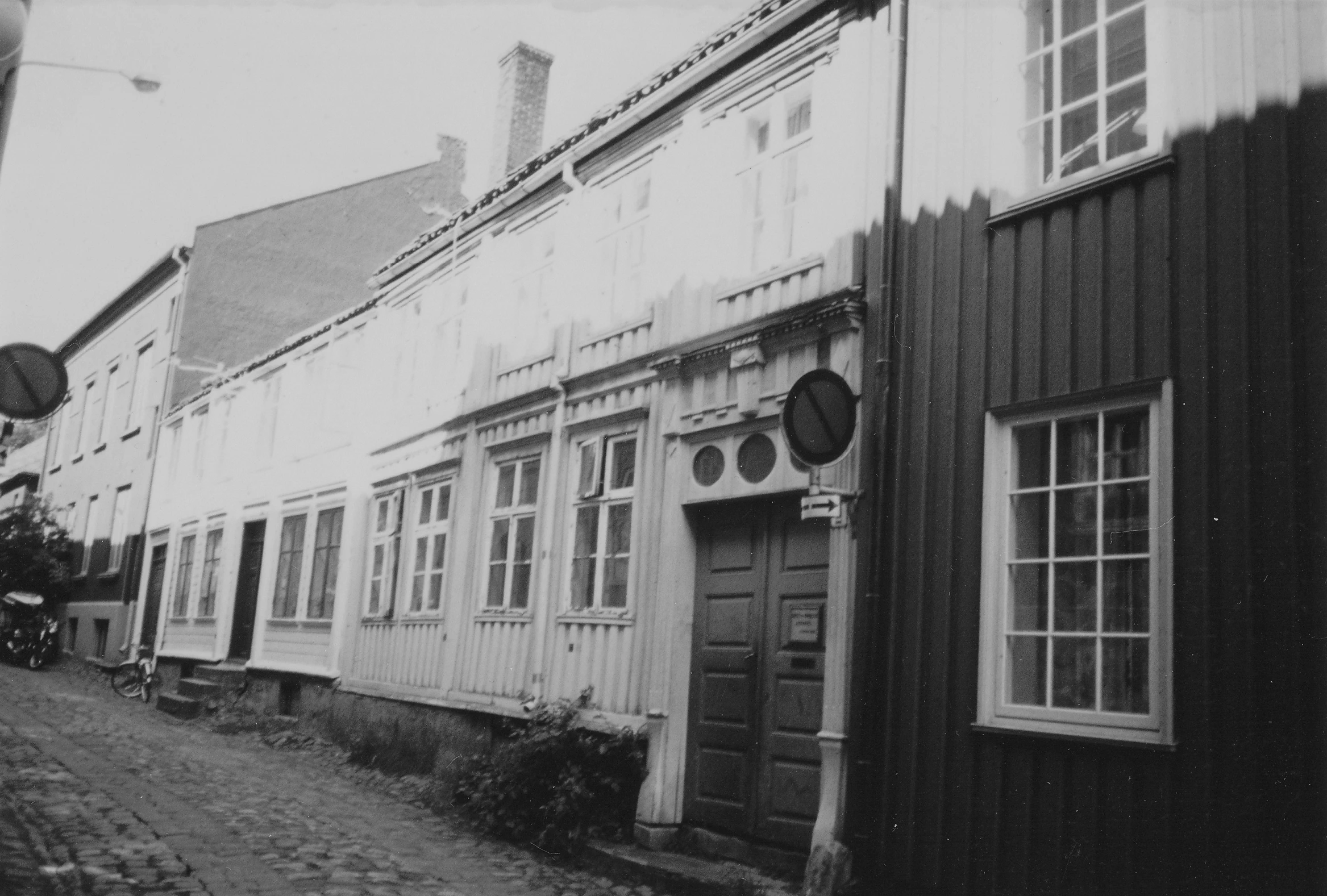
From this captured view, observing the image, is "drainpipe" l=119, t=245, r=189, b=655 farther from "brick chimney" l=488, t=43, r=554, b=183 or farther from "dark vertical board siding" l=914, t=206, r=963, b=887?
"dark vertical board siding" l=914, t=206, r=963, b=887

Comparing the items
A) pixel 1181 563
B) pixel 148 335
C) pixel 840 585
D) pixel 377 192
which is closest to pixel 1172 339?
pixel 1181 563

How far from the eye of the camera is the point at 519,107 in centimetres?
1719

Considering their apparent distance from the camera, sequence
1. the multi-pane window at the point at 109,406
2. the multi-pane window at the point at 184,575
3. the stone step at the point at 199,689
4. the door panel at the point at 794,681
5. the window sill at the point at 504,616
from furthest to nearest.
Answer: the multi-pane window at the point at 109,406, the multi-pane window at the point at 184,575, the stone step at the point at 199,689, the window sill at the point at 504,616, the door panel at the point at 794,681

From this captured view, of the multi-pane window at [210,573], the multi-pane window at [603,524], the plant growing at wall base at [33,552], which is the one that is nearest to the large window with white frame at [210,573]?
the multi-pane window at [210,573]

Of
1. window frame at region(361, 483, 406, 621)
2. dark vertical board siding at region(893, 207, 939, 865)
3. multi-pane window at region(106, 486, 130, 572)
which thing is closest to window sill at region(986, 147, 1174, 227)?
dark vertical board siding at region(893, 207, 939, 865)

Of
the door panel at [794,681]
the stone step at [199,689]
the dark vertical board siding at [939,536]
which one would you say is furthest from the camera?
the stone step at [199,689]

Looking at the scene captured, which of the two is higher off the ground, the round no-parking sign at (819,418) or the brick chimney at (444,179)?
the brick chimney at (444,179)

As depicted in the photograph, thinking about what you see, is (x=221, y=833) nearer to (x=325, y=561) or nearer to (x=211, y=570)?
(x=325, y=561)

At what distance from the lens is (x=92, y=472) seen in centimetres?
2980

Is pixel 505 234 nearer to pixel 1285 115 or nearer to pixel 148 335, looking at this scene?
pixel 1285 115

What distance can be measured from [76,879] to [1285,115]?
767 centimetres

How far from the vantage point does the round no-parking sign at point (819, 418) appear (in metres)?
7.55

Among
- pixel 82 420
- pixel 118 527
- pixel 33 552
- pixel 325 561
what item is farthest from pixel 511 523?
pixel 82 420

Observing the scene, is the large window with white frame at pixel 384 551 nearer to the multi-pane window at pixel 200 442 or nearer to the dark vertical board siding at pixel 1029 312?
the multi-pane window at pixel 200 442
